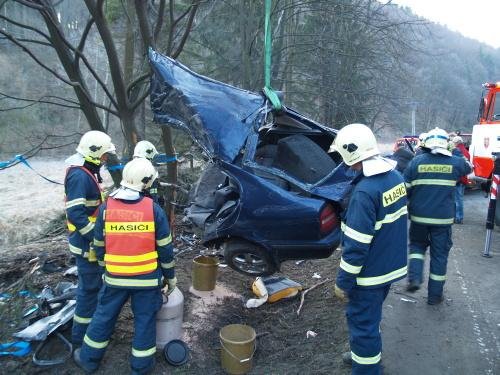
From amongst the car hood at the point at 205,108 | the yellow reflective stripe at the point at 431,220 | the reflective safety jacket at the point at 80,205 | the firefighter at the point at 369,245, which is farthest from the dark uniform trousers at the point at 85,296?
the yellow reflective stripe at the point at 431,220

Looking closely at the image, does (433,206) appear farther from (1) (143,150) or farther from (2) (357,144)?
(1) (143,150)

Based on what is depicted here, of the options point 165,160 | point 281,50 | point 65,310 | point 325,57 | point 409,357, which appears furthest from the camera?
point 325,57

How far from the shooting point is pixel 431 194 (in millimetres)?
4523

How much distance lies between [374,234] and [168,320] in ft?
7.21

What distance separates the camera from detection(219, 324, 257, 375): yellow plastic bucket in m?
3.88

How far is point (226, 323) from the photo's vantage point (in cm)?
477

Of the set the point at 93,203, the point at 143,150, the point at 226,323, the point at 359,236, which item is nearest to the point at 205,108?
the point at 93,203

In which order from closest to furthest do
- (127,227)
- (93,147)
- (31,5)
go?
(127,227) < (93,147) < (31,5)

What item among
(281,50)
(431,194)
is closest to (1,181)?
(281,50)

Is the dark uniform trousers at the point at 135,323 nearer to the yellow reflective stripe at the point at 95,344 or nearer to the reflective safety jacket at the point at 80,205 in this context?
the yellow reflective stripe at the point at 95,344

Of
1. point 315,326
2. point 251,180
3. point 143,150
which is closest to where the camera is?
point 251,180

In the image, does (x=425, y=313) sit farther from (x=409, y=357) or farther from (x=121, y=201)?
(x=121, y=201)

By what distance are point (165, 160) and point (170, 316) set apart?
2.63 meters

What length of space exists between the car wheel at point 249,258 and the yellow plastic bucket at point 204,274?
3.05ft
